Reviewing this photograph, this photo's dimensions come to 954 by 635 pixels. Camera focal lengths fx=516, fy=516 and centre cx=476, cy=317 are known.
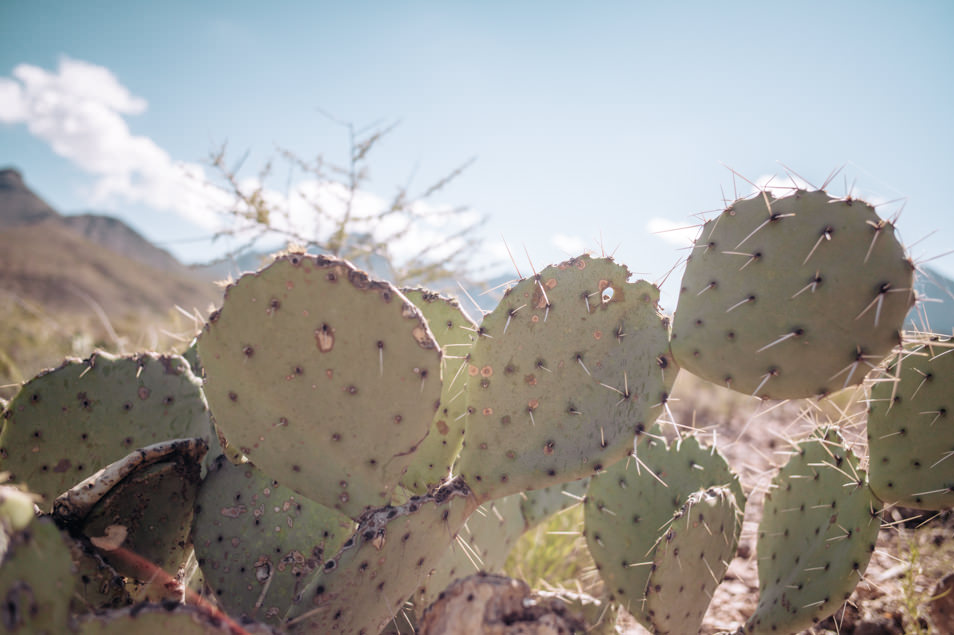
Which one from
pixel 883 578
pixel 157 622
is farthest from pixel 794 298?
pixel 883 578

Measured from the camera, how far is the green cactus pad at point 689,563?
1.25 m

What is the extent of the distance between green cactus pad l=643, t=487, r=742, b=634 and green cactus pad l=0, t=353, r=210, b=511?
1.25 meters

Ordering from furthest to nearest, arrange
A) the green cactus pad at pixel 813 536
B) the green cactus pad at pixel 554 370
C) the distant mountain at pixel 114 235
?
the distant mountain at pixel 114 235 < the green cactus pad at pixel 813 536 < the green cactus pad at pixel 554 370

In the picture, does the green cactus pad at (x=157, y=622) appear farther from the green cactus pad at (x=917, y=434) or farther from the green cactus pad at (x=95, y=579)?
the green cactus pad at (x=917, y=434)

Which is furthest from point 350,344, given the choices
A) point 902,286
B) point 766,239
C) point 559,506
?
point 559,506

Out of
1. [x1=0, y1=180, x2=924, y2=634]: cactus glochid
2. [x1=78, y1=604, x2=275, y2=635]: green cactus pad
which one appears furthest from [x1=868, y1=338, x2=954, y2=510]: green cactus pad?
[x1=78, y1=604, x2=275, y2=635]: green cactus pad

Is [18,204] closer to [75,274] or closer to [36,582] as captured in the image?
[75,274]

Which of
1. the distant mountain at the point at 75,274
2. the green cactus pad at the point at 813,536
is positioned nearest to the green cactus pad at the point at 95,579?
the green cactus pad at the point at 813,536

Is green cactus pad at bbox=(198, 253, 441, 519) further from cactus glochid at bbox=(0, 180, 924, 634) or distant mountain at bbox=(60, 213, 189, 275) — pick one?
distant mountain at bbox=(60, 213, 189, 275)

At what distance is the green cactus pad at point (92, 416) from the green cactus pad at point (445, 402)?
24.0 inches

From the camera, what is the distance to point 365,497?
3.69 ft

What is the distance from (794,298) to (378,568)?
0.98 m

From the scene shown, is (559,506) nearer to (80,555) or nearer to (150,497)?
(150,497)

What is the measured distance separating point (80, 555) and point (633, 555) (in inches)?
52.1
